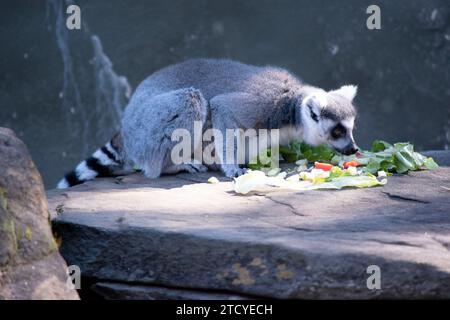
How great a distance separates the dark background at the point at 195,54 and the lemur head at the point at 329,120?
3.72 meters

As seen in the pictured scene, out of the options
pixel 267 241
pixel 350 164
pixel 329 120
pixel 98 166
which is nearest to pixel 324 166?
pixel 350 164

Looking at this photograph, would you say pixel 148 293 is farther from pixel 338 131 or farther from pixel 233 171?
pixel 338 131

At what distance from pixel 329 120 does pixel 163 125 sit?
1.61 m

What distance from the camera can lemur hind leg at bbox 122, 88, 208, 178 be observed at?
6.71 m

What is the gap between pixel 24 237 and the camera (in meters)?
3.81

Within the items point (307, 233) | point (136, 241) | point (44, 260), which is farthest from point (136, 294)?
point (307, 233)

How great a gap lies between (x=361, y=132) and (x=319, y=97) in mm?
3981

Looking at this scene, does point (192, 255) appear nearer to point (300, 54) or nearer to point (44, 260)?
point (44, 260)

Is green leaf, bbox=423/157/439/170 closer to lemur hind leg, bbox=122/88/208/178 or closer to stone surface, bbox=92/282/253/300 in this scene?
lemur hind leg, bbox=122/88/208/178

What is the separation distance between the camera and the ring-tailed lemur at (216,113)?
22.1 ft

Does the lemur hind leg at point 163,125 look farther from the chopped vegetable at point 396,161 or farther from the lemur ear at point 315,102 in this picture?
the chopped vegetable at point 396,161

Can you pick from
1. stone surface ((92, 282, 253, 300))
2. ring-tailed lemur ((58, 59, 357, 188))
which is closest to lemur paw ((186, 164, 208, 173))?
ring-tailed lemur ((58, 59, 357, 188))

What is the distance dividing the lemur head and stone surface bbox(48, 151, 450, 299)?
1.44m
